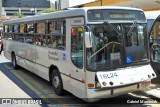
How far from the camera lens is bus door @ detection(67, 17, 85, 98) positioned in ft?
20.7

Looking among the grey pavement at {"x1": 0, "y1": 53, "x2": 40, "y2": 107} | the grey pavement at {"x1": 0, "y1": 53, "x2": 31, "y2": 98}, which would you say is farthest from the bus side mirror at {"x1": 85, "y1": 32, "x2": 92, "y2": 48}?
the grey pavement at {"x1": 0, "y1": 53, "x2": 31, "y2": 98}

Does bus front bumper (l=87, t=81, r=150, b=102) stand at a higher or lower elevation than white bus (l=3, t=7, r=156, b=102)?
lower

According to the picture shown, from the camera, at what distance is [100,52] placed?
244 inches

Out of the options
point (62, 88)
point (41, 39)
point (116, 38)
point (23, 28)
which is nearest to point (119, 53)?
point (116, 38)

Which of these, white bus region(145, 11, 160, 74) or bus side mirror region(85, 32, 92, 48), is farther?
white bus region(145, 11, 160, 74)

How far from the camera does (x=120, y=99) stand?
24.4ft

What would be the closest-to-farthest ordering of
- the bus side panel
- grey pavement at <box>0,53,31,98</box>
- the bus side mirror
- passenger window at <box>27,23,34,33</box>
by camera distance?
the bus side mirror → grey pavement at <box>0,53,31,98</box> → the bus side panel → passenger window at <box>27,23,34,33</box>

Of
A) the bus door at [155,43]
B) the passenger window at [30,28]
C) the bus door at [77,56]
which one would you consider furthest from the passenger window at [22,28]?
the bus door at [155,43]

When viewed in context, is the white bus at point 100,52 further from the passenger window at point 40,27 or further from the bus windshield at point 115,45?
the passenger window at point 40,27

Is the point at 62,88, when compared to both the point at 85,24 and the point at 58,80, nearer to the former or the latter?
the point at 58,80

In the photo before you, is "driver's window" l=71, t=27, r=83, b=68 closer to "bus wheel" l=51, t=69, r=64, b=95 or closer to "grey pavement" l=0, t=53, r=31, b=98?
"bus wheel" l=51, t=69, r=64, b=95

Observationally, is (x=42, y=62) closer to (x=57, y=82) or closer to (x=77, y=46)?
(x=57, y=82)

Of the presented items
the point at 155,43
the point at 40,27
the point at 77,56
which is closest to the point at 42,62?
the point at 40,27

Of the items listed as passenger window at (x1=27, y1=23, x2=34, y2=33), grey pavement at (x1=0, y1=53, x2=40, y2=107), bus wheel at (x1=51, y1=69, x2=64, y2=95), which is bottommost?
grey pavement at (x1=0, y1=53, x2=40, y2=107)
